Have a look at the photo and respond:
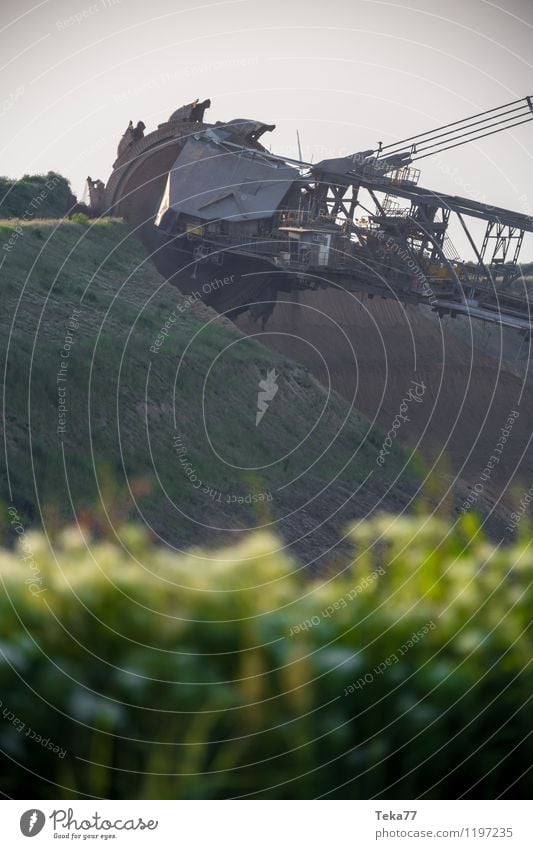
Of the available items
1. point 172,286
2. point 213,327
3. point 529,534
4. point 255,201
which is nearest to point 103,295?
point 213,327

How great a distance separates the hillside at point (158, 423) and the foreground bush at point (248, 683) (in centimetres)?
2014

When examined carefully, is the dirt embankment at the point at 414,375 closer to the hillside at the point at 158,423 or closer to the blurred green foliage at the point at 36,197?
the hillside at the point at 158,423

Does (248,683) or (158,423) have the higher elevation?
(158,423)

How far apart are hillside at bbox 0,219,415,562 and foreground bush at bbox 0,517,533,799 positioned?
20.1 metres

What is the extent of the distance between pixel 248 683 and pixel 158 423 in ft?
100

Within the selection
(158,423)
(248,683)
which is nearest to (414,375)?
(158,423)

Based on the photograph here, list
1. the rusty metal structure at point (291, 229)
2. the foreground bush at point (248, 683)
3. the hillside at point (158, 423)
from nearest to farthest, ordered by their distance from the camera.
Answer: the foreground bush at point (248, 683)
the hillside at point (158, 423)
the rusty metal structure at point (291, 229)

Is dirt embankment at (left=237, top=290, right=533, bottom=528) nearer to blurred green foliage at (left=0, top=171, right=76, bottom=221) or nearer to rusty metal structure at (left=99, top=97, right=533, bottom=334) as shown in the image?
rusty metal structure at (left=99, top=97, right=533, bottom=334)

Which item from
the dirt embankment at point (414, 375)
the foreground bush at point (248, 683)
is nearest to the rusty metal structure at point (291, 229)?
the dirt embankment at point (414, 375)

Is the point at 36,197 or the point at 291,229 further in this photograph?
the point at 36,197

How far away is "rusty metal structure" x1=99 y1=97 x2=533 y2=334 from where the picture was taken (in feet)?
185

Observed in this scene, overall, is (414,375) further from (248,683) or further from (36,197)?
(248,683)

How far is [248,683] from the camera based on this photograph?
4.27 meters

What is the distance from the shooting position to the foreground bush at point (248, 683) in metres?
4.26
